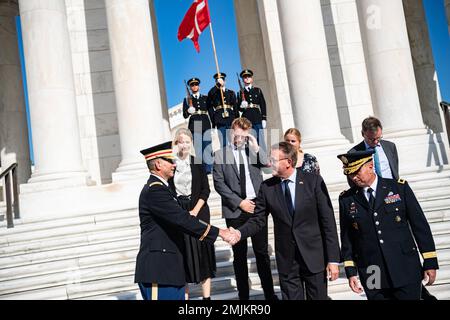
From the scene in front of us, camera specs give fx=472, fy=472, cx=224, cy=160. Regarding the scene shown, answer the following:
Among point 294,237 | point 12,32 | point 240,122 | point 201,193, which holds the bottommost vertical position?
point 294,237

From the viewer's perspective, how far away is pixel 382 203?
25.0 ft

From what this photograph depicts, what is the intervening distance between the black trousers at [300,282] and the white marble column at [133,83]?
41.4 ft

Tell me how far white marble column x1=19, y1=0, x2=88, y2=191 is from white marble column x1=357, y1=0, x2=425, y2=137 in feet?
44.2

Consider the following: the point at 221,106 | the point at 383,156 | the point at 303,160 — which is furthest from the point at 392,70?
the point at 303,160

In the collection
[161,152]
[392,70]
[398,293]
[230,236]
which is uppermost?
[392,70]

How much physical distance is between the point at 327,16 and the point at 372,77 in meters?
6.03

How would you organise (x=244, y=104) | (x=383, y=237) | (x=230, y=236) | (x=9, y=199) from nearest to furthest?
(x=383, y=237) → (x=230, y=236) → (x=9, y=199) → (x=244, y=104)

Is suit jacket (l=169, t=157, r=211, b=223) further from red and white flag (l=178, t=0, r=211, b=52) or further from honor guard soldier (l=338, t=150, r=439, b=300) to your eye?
red and white flag (l=178, t=0, r=211, b=52)

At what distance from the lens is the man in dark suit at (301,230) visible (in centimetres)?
815

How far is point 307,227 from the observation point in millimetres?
8305

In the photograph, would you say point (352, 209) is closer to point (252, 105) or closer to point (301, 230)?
point (301, 230)

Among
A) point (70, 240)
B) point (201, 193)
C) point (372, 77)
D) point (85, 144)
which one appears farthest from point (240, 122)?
point (85, 144)

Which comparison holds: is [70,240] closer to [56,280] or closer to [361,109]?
[56,280]

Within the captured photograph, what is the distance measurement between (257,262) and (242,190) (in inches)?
66.6
